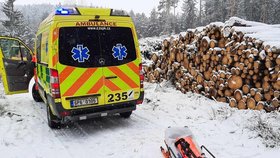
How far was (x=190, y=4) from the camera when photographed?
186 ft

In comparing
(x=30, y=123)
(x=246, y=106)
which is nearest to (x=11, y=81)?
(x=30, y=123)

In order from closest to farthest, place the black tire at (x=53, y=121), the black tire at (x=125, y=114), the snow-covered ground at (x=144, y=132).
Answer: the snow-covered ground at (x=144, y=132)
the black tire at (x=53, y=121)
the black tire at (x=125, y=114)

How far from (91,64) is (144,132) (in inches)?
72.2

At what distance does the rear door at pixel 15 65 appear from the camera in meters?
8.13

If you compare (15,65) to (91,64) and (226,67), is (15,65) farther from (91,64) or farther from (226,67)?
(226,67)

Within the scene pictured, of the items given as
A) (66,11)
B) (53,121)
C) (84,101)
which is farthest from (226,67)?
(53,121)

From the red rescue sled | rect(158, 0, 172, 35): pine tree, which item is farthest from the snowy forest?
the red rescue sled

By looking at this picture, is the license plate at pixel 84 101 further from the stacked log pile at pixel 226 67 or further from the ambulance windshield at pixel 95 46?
the stacked log pile at pixel 226 67

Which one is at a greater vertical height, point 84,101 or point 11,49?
point 11,49

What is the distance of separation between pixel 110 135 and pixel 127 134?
1.18ft

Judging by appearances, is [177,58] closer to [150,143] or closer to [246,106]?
[246,106]

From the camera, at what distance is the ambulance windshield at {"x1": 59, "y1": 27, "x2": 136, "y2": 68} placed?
209 inches

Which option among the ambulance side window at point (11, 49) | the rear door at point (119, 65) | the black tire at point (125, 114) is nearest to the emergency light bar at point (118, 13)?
the rear door at point (119, 65)

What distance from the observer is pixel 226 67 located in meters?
7.29
